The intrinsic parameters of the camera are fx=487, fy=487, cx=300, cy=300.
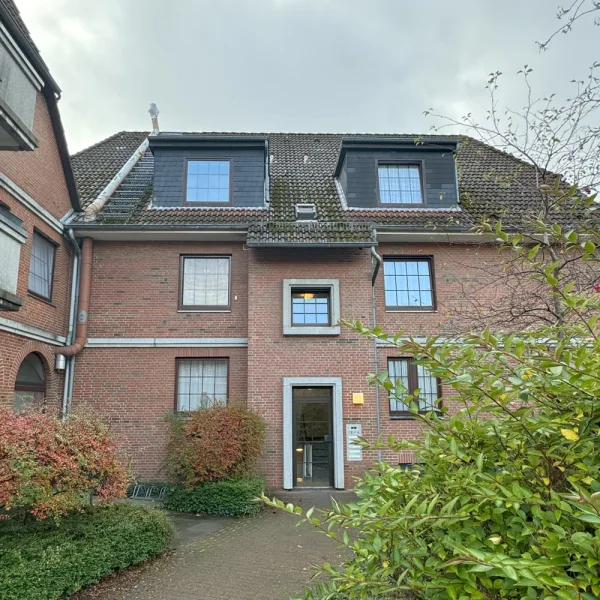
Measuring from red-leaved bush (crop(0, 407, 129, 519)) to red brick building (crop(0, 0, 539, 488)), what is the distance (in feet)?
15.0

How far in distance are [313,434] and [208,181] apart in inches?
294

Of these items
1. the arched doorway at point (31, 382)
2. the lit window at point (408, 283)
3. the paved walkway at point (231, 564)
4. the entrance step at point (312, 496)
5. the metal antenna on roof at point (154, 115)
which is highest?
the metal antenna on roof at point (154, 115)

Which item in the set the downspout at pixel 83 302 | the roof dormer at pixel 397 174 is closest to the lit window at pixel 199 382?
the downspout at pixel 83 302

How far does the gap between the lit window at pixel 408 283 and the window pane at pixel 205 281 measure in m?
4.22

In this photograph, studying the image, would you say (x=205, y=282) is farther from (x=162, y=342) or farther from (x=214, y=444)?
(x=214, y=444)

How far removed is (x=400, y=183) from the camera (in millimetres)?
13992

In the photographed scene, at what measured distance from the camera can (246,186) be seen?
44.6 ft

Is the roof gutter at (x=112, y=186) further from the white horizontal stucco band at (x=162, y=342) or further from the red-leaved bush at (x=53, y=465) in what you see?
the red-leaved bush at (x=53, y=465)

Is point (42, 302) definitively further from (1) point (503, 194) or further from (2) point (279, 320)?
(1) point (503, 194)

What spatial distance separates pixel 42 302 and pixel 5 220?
12.1 feet

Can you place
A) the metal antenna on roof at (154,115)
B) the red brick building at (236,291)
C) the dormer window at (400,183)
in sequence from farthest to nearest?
the metal antenna on roof at (154,115), the dormer window at (400,183), the red brick building at (236,291)

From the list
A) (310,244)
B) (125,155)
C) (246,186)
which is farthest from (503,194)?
(125,155)

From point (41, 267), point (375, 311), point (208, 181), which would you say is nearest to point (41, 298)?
point (41, 267)

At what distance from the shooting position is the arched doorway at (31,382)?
1033 cm
